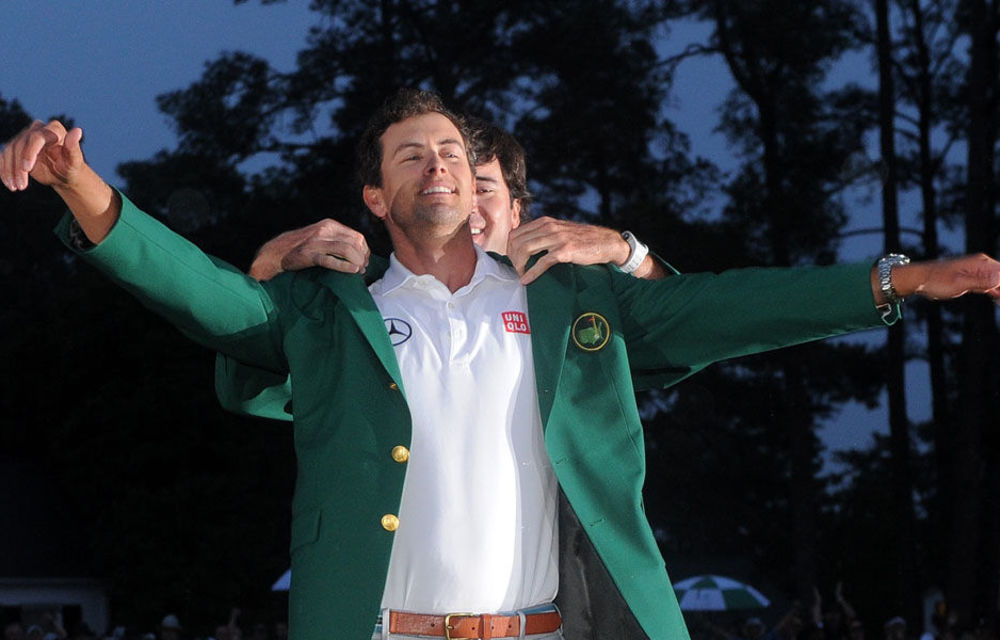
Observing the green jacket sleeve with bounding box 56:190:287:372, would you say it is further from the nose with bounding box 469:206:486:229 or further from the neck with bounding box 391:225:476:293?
the nose with bounding box 469:206:486:229

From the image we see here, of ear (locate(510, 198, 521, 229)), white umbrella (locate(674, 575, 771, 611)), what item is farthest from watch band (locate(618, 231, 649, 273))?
white umbrella (locate(674, 575, 771, 611))

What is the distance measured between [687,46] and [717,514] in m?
9.03

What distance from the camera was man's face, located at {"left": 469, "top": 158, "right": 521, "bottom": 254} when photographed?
5605mm

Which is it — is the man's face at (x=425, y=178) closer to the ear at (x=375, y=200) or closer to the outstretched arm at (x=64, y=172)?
the ear at (x=375, y=200)

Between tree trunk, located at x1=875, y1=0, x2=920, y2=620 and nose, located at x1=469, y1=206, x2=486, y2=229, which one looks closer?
nose, located at x1=469, y1=206, x2=486, y2=229

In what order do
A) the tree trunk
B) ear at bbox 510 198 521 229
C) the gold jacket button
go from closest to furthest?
the gold jacket button
ear at bbox 510 198 521 229
the tree trunk

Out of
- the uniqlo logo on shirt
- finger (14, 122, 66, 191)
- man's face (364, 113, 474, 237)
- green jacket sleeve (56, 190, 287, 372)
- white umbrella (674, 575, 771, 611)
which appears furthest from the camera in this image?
white umbrella (674, 575, 771, 611)

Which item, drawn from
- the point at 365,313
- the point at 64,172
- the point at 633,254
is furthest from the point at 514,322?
the point at 64,172

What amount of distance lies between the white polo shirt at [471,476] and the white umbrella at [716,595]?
60.4 ft

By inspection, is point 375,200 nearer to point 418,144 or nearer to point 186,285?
point 418,144

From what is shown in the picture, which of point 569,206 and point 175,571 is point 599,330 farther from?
point 175,571

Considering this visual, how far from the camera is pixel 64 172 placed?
3307 mm

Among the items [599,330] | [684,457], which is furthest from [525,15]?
[599,330]

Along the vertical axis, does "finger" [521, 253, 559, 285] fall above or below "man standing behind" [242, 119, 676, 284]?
below
